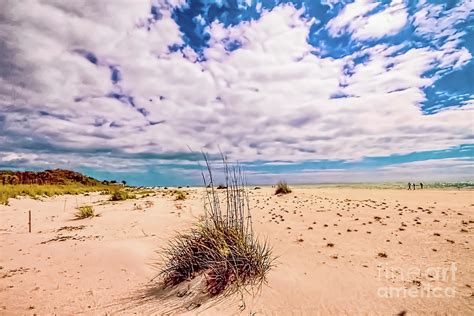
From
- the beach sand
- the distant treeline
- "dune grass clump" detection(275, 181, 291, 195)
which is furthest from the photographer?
the distant treeline

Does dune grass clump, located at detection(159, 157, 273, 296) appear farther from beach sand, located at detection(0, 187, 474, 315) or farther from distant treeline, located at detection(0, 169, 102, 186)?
distant treeline, located at detection(0, 169, 102, 186)

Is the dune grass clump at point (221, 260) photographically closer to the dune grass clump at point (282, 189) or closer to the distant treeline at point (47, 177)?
the dune grass clump at point (282, 189)

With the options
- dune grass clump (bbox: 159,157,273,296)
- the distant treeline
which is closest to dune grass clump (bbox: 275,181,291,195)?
dune grass clump (bbox: 159,157,273,296)

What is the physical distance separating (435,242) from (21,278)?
950 cm

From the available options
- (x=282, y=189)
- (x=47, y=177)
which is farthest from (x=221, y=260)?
(x=47, y=177)

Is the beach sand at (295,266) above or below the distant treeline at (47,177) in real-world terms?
below

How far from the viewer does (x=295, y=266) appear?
6207 mm

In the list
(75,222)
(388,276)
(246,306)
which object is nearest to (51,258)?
(75,222)

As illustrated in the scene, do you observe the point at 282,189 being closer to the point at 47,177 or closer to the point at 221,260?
the point at 221,260

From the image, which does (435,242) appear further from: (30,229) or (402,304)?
(30,229)

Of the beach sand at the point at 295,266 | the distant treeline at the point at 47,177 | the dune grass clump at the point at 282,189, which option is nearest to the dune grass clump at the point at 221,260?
the beach sand at the point at 295,266

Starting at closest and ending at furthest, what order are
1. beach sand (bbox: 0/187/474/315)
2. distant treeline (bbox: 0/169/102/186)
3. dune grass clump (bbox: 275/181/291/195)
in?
beach sand (bbox: 0/187/474/315) < dune grass clump (bbox: 275/181/291/195) < distant treeline (bbox: 0/169/102/186)

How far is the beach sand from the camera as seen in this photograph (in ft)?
15.2

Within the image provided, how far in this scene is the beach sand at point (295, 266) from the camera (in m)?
4.63
